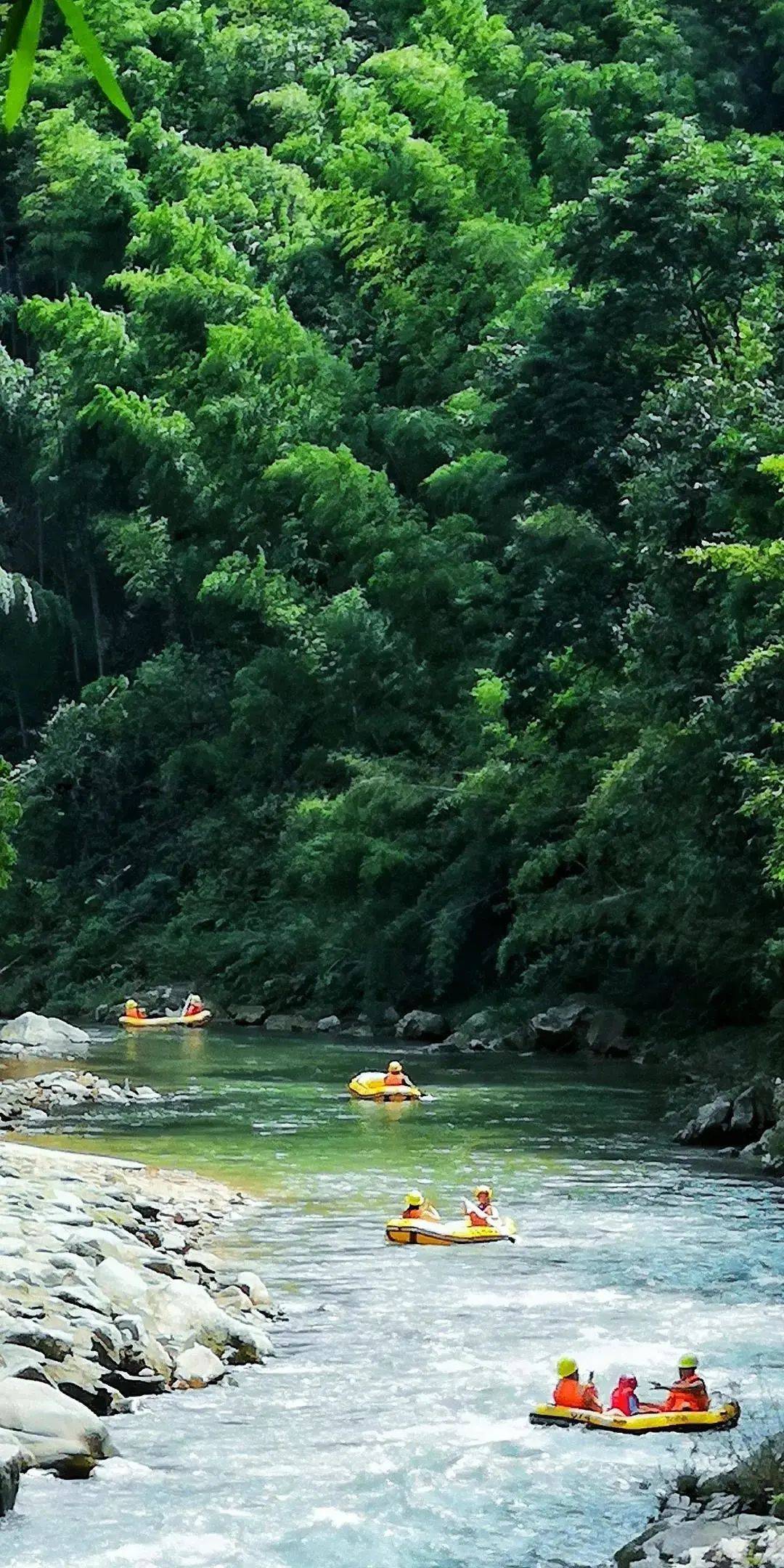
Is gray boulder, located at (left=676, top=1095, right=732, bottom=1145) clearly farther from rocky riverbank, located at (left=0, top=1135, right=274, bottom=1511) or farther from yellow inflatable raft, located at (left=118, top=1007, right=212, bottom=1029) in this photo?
yellow inflatable raft, located at (left=118, top=1007, right=212, bottom=1029)

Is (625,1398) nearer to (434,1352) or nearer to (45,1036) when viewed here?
→ (434,1352)

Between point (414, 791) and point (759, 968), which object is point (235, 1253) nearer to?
point (759, 968)

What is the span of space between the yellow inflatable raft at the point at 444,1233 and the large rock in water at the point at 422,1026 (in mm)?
16944

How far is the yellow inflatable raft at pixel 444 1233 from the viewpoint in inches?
569

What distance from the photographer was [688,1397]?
32.1 feet

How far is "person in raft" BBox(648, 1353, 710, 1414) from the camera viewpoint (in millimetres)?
9766

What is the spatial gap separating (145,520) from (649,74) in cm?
1317

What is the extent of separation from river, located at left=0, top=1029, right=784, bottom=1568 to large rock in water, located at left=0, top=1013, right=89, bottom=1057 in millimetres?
8868

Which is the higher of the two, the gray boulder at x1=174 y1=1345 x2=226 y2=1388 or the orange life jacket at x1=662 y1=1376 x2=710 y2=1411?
the orange life jacket at x1=662 y1=1376 x2=710 y2=1411

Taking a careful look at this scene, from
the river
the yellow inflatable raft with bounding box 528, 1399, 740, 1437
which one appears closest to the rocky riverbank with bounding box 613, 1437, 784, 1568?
the river

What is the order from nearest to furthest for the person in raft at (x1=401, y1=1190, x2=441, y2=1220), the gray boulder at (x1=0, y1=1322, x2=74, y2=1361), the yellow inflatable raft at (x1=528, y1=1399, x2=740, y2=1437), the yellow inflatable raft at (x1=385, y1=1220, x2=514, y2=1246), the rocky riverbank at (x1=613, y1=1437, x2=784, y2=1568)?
1. the rocky riverbank at (x1=613, y1=1437, x2=784, y2=1568)
2. the yellow inflatable raft at (x1=528, y1=1399, x2=740, y2=1437)
3. the gray boulder at (x1=0, y1=1322, x2=74, y2=1361)
4. the yellow inflatable raft at (x1=385, y1=1220, x2=514, y2=1246)
5. the person in raft at (x1=401, y1=1190, x2=441, y2=1220)

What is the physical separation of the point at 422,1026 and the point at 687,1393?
22010 millimetres

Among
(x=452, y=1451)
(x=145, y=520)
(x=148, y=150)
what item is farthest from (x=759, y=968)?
(x=148, y=150)

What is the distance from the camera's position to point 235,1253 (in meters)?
14.1
